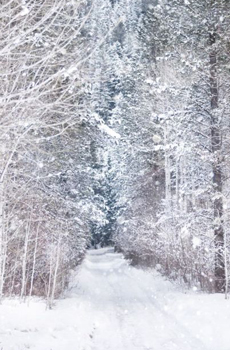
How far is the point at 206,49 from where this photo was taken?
13.8m

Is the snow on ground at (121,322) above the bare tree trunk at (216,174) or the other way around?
the other way around

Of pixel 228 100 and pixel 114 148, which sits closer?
pixel 228 100

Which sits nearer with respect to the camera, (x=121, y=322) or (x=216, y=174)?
(x=121, y=322)

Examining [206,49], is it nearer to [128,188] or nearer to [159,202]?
[159,202]

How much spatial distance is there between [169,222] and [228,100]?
768cm

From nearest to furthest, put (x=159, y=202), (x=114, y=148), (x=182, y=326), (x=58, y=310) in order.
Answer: (x=182, y=326) < (x=58, y=310) < (x=159, y=202) < (x=114, y=148)

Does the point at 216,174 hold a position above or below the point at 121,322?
Answer: above

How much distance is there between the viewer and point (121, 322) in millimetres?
10828

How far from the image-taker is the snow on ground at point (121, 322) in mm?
8344

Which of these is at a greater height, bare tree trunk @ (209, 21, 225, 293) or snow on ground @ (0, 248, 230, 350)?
bare tree trunk @ (209, 21, 225, 293)

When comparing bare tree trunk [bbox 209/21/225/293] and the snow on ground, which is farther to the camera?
bare tree trunk [bbox 209/21/225/293]

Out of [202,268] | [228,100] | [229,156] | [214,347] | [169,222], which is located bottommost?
[214,347]

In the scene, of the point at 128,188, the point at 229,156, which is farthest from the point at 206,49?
the point at 128,188

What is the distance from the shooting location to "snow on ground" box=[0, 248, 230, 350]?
328 inches
